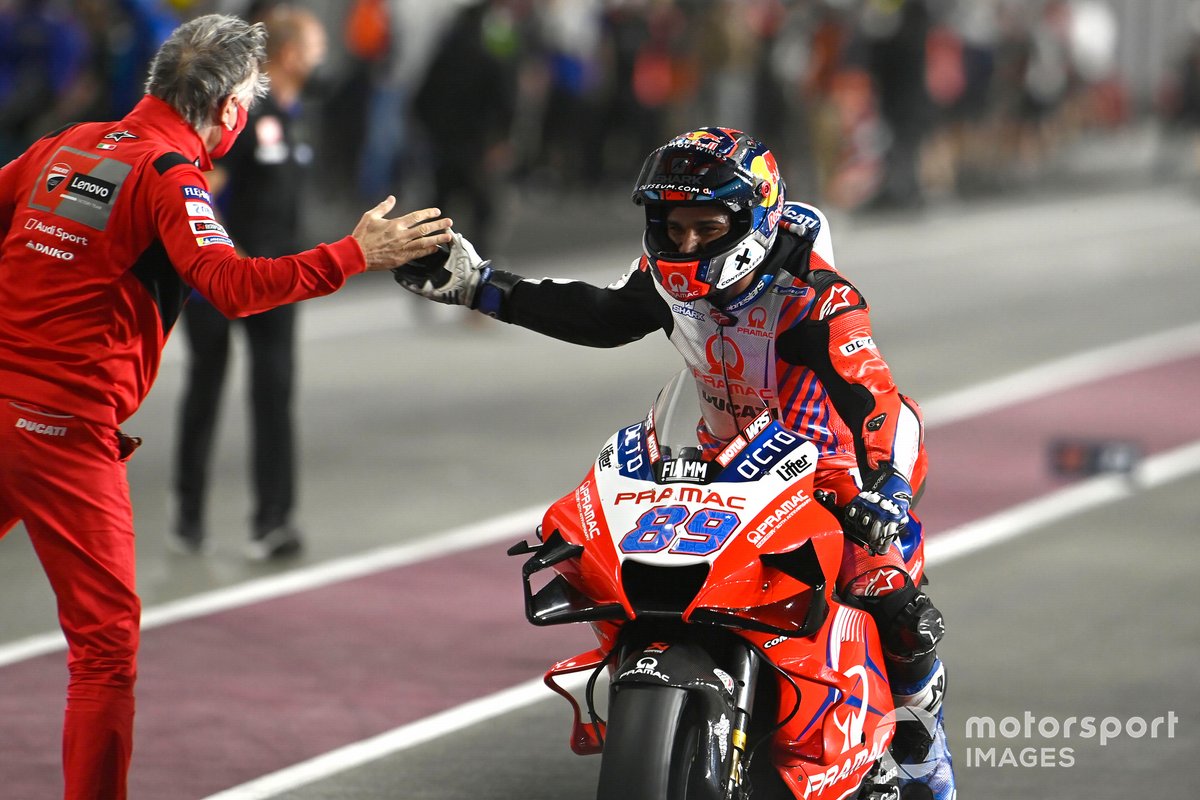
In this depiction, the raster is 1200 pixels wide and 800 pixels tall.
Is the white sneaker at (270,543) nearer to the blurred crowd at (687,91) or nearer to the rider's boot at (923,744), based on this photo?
the rider's boot at (923,744)

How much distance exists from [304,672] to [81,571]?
242 centimetres

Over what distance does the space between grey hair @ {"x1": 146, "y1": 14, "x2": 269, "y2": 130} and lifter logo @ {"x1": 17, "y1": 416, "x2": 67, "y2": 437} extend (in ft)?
3.00

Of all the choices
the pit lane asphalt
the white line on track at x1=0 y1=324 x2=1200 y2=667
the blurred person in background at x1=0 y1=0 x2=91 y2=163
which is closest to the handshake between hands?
the pit lane asphalt

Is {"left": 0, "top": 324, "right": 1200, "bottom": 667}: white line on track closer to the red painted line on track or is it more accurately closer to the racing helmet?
the red painted line on track

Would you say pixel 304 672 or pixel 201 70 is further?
pixel 304 672

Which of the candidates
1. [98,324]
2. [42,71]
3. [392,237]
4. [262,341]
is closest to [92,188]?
[98,324]

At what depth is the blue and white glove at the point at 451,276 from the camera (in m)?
5.70

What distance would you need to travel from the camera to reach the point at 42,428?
5.34 metres

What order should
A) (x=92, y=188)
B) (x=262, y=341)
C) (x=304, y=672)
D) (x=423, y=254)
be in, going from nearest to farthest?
1. (x=92, y=188)
2. (x=423, y=254)
3. (x=304, y=672)
4. (x=262, y=341)

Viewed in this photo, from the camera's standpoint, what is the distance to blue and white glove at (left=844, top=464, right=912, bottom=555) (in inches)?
199

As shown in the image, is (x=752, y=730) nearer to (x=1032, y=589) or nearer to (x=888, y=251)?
(x=1032, y=589)

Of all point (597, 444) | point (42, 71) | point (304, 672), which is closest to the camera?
point (304, 672)

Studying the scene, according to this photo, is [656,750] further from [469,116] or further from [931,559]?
[469,116]

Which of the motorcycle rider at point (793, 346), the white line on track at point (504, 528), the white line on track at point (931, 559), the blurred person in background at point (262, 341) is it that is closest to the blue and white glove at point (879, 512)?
the motorcycle rider at point (793, 346)
